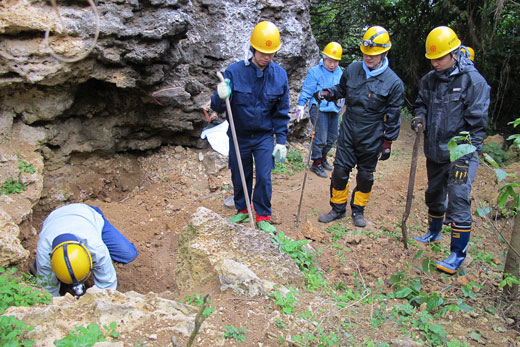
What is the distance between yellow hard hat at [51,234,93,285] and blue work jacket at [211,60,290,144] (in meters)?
1.73

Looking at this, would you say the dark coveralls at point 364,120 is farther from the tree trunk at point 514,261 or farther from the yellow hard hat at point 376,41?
the tree trunk at point 514,261

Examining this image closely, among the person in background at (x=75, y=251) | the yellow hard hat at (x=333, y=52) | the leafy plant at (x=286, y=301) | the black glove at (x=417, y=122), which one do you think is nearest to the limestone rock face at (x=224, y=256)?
the leafy plant at (x=286, y=301)

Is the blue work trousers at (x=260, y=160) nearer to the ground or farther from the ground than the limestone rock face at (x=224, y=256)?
farther from the ground

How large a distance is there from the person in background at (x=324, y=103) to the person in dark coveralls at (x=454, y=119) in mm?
1637

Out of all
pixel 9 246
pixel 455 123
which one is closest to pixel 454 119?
pixel 455 123

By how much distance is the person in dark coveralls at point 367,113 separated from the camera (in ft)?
12.5

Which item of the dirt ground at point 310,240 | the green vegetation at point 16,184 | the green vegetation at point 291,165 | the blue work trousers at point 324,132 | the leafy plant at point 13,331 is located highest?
the blue work trousers at point 324,132

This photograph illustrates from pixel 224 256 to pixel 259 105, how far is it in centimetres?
152

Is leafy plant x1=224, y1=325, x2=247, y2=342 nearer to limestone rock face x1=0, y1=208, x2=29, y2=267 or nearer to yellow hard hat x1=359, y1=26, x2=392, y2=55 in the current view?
limestone rock face x1=0, y1=208, x2=29, y2=267

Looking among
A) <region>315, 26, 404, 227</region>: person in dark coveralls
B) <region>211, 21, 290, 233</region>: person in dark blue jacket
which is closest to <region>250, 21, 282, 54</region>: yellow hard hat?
<region>211, 21, 290, 233</region>: person in dark blue jacket

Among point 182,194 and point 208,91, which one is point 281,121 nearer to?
point 182,194

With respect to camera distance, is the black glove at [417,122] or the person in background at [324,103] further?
the person in background at [324,103]

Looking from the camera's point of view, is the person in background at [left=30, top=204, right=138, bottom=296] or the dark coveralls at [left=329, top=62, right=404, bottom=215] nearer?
the person in background at [left=30, top=204, right=138, bottom=296]

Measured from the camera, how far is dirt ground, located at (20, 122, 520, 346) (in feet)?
7.92
